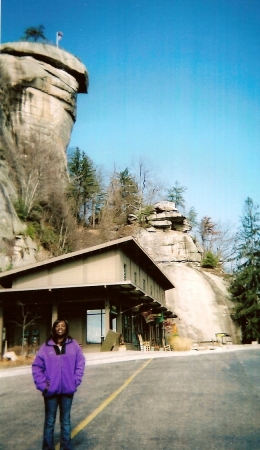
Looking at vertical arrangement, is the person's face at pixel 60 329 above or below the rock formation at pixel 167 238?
below

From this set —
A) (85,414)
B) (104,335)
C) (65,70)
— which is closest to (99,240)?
(65,70)

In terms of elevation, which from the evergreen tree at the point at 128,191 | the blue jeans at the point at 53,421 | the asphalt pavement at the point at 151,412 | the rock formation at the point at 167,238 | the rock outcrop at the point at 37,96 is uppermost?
the rock outcrop at the point at 37,96

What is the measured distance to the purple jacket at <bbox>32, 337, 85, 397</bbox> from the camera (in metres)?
4.89

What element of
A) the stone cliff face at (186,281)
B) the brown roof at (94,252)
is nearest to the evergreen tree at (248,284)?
the stone cliff face at (186,281)

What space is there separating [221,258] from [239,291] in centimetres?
1750

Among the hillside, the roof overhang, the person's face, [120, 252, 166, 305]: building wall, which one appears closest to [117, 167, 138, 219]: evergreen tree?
the hillside

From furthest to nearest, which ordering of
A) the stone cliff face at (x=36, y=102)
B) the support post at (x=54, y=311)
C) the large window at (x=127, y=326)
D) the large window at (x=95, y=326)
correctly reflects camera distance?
1. the stone cliff face at (x=36, y=102)
2. the large window at (x=127, y=326)
3. the large window at (x=95, y=326)
4. the support post at (x=54, y=311)

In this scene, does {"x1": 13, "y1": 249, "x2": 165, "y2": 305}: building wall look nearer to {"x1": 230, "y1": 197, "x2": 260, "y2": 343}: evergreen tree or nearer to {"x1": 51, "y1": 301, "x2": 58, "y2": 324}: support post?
{"x1": 51, "y1": 301, "x2": 58, "y2": 324}: support post

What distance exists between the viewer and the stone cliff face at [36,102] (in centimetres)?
4791

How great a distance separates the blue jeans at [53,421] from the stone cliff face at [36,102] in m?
40.0

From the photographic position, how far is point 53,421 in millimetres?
4910

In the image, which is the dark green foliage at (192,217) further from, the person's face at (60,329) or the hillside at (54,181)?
the person's face at (60,329)

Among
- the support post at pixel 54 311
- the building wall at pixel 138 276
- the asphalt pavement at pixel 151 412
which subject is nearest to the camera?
the asphalt pavement at pixel 151 412

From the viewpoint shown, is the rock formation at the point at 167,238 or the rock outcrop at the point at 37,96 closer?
the rock outcrop at the point at 37,96
